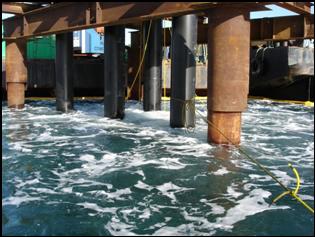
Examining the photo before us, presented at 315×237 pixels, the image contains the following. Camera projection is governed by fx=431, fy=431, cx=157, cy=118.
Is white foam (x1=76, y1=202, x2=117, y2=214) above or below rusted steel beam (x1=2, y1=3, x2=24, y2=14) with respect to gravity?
below

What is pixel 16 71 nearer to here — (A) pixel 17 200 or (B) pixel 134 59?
(B) pixel 134 59

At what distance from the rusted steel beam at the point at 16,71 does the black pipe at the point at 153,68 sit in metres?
5.05

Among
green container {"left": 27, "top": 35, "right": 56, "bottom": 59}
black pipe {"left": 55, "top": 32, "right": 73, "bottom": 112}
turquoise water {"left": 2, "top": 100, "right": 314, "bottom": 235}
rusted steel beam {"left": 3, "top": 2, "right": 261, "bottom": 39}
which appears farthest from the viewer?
green container {"left": 27, "top": 35, "right": 56, "bottom": 59}

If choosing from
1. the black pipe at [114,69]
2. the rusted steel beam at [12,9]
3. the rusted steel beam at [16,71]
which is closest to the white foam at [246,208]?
the black pipe at [114,69]

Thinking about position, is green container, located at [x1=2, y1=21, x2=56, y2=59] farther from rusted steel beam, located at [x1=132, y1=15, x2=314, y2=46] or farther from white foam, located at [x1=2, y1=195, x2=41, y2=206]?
white foam, located at [x1=2, y1=195, x2=41, y2=206]

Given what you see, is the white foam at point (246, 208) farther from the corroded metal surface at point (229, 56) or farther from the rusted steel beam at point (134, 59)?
the rusted steel beam at point (134, 59)

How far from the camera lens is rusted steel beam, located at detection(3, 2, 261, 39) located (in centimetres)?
932

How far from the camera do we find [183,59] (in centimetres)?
1096

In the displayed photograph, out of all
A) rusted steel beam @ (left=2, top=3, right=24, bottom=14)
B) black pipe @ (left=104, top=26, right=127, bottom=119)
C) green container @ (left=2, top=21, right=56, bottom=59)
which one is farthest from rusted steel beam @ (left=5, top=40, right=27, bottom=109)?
green container @ (left=2, top=21, right=56, bottom=59)

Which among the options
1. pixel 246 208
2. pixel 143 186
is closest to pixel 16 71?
pixel 143 186

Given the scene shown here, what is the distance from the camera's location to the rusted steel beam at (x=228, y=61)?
8547 mm

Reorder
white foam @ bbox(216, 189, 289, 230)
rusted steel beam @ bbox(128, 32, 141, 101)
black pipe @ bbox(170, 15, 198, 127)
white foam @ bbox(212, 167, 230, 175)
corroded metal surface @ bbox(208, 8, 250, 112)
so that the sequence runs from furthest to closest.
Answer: rusted steel beam @ bbox(128, 32, 141, 101)
black pipe @ bbox(170, 15, 198, 127)
corroded metal surface @ bbox(208, 8, 250, 112)
white foam @ bbox(212, 167, 230, 175)
white foam @ bbox(216, 189, 289, 230)

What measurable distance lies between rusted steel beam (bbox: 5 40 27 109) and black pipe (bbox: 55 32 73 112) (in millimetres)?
1809

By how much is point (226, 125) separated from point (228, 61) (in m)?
1.34
